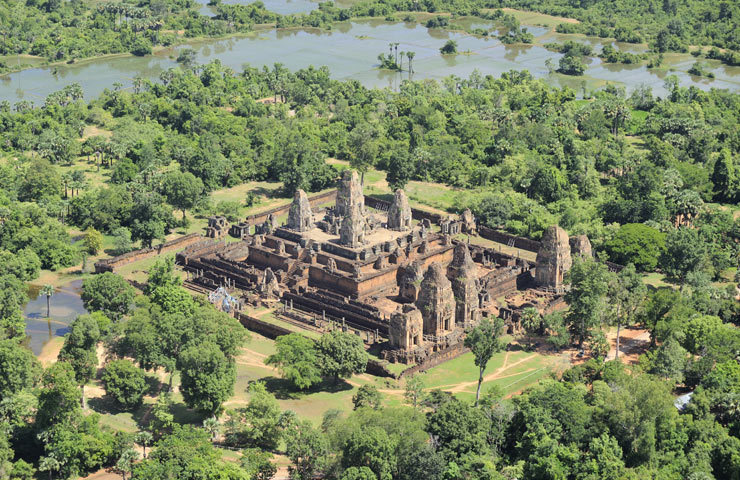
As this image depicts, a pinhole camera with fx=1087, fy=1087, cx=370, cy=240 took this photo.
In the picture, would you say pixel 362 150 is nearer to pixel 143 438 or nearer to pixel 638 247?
pixel 638 247

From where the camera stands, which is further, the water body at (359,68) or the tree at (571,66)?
the tree at (571,66)

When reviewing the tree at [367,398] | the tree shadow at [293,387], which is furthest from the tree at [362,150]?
the tree at [367,398]

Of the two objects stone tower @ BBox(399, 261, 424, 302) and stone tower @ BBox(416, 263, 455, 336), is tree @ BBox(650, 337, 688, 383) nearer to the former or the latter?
stone tower @ BBox(416, 263, 455, 336)

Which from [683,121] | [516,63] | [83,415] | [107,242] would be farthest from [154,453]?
[516,63]

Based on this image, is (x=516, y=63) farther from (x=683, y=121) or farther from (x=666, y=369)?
(x=666, y=369)

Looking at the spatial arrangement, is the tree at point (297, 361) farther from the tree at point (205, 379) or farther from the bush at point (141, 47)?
the bush at point (141, 47)

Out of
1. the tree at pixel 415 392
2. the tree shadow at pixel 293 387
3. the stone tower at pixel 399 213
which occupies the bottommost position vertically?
the tree shadow at pixel 293 387

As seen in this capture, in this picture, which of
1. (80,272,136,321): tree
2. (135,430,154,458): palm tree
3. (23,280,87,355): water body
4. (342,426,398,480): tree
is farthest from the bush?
(342,426,398,480): tree
